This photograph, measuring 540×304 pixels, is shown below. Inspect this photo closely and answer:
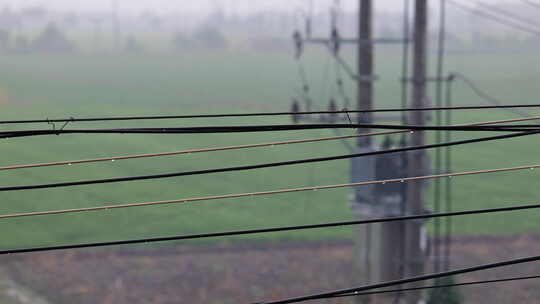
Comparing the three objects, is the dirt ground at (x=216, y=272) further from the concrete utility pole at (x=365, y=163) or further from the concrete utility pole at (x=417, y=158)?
the concrete utility pole at (x=417, y=158)

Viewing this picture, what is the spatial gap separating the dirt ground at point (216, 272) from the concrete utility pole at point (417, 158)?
5.24 m

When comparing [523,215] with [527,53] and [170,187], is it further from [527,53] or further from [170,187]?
[527,53]

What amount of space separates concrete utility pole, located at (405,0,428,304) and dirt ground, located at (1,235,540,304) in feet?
17.2

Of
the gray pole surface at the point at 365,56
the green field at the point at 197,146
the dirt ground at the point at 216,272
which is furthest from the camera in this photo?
the green field at the point at 197,146

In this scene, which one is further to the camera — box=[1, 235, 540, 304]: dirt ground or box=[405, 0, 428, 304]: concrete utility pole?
box=[1, 235, 540, 304]: dirt ground

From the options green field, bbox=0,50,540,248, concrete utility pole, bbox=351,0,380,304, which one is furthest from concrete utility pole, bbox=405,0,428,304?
green field, bbox=0,50,540,248

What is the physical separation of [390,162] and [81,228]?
19046mm

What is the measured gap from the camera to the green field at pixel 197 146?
31141mm

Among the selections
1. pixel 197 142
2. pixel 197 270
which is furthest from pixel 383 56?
pixel 197 270

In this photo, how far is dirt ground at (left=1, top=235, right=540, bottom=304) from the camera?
20594 mm

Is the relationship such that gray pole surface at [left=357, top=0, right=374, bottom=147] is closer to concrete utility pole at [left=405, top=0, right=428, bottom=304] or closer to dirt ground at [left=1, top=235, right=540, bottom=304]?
concrete utility pole at [left=405, top=0, right=428, bottom=304]

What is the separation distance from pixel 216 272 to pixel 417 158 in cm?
1085

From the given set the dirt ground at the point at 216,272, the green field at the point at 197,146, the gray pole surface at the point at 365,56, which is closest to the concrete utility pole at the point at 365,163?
the gray pole surface at the point at 365,56

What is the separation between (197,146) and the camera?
48406 mm
